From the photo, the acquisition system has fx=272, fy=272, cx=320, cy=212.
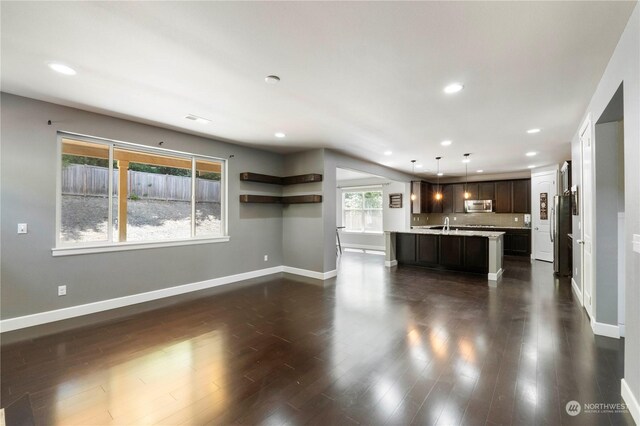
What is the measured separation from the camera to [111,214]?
4.01 m

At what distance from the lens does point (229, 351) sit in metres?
2.70

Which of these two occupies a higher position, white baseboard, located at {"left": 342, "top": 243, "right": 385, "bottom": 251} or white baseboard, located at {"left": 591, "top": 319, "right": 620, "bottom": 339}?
white baseboard, located at {"left": 342, "top": 243, "right": 385, "bottom": 251}

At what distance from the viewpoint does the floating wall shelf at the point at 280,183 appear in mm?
5543

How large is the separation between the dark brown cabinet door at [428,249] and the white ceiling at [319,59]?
3.07 metres

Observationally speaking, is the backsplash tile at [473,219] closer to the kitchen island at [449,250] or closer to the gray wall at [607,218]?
the kitchen island at [449,250]

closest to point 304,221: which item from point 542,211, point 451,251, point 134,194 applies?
point 134,194

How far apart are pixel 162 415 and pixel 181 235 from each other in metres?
3.47

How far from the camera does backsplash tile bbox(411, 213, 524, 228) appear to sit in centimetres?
895

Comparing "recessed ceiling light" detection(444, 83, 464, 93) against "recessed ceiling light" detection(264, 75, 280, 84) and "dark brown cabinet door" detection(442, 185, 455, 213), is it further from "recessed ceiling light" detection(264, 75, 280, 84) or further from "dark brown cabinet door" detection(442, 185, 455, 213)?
"dark brown cabinet door" detection(442, 185, 455, 213)

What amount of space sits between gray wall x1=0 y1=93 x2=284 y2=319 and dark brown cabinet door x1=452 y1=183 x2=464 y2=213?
8.51 metres

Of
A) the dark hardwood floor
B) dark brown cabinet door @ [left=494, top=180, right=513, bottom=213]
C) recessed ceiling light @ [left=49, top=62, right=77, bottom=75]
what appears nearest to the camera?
the dark hardwood floor

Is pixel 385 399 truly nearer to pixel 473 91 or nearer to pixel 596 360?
pixel 596 360

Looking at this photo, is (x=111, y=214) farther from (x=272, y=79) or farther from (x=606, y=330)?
(x=606, y=330)

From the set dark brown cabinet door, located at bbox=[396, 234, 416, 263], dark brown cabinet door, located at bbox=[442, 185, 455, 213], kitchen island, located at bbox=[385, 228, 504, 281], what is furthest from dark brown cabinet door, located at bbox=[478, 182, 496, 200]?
dark brown cabinet door, located at bbox=[396, 234, 416, 263]
